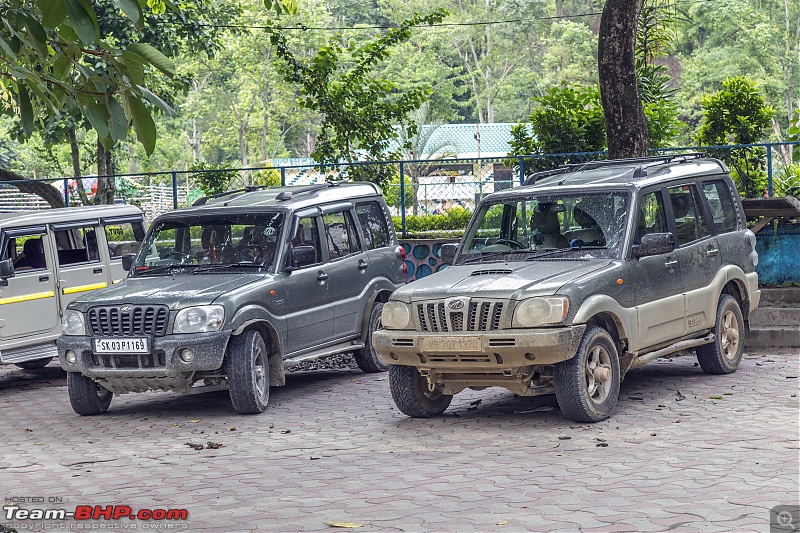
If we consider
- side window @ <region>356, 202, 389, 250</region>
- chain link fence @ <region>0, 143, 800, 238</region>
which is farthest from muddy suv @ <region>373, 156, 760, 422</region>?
chain link fence @ <region>0, 143, 800, 238</region>

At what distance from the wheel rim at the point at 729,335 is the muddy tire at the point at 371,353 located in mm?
3599

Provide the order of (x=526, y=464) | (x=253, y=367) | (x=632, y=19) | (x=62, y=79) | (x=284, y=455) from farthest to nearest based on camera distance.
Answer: (x=632, y=19) → (x=253, y=367) → (x=284, y=455) → (x=526, y=464) → (x=62, y=79)

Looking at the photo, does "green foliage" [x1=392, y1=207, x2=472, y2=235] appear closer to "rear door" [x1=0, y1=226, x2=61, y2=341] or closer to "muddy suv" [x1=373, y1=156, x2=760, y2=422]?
"rear door" [x1=0, y1=226, x2=61, y2=341]

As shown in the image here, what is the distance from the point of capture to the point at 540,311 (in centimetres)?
838

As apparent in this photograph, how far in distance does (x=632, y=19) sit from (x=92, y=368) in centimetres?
773

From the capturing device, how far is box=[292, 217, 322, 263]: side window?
11.2m

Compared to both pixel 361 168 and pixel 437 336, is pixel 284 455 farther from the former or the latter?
pixel 361 168

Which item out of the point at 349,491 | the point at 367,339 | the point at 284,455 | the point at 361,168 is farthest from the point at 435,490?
the point at 361,168

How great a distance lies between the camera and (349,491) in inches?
266

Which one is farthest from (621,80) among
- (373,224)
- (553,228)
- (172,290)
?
(172,290)

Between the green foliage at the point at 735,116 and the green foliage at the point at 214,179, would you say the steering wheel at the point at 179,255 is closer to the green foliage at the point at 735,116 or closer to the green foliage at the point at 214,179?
the green foliage at the point at 214,179

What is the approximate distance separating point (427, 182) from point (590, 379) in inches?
389

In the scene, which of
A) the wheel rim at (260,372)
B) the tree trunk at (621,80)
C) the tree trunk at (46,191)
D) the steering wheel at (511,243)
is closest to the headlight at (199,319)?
the wheel rim at (260,372)

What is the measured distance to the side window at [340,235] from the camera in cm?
1166
